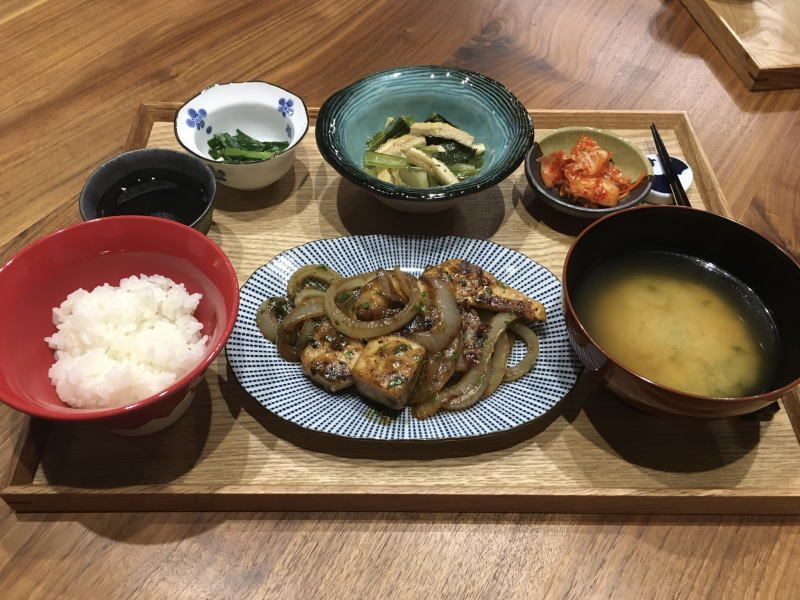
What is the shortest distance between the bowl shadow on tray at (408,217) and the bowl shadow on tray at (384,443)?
74 centimetres

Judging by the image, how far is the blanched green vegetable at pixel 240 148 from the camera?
7.03 ft

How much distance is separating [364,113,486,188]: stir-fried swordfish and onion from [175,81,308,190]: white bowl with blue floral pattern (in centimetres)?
A: 29

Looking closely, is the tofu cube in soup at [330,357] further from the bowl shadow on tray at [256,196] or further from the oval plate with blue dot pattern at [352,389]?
the bowl shadow on tray at [256,196]

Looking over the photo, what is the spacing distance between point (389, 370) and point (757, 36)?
2.76m

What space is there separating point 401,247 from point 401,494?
791mm

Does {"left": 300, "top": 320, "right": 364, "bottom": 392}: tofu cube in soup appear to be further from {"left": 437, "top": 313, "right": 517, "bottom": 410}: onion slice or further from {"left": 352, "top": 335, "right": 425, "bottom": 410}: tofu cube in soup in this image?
{"left": 437, "top": 313, "right": 517, "bottom": 410}: onion slice

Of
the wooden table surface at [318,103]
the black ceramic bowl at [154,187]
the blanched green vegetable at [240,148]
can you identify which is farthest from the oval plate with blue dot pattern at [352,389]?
the blanched green vegetable at [240,148]

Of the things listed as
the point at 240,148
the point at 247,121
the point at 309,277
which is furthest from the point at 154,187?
the point at 309,277

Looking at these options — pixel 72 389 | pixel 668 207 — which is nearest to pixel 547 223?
pixel 668 207

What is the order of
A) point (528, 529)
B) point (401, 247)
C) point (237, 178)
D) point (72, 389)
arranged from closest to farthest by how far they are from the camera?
point (72, 389)
point (528, 529)
point (401, 247)
point (237, 178)

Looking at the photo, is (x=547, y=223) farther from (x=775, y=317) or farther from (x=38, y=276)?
(x=38, y=276)

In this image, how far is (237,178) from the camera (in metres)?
2.10

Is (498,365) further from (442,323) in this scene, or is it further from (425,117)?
(425,117)

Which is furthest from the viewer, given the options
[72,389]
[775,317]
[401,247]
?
[401,247]
